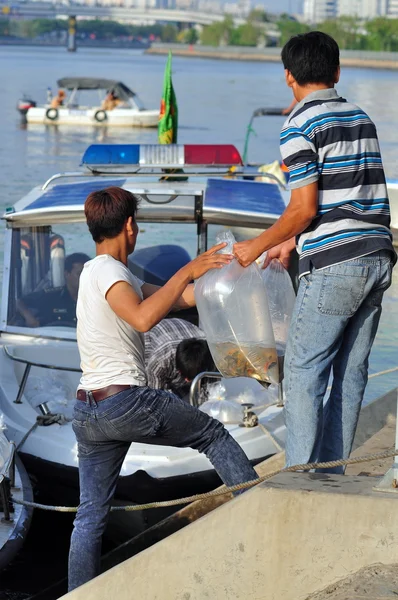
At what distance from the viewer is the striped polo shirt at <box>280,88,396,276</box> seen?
4.08 meters

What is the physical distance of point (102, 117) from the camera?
38.2 metres

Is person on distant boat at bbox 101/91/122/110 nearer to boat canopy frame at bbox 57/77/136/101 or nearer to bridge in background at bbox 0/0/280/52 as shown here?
boat canopy frame at bbox 57/77/136/101

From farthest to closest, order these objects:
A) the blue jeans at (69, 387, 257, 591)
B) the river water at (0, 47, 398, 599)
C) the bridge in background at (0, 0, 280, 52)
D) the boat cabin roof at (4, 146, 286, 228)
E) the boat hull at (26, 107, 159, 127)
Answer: the bridge in background at (0, 0, 280, 52), the boat hull at (26, 107, 159, 127), the boat cabin roof at (4, 146, 286, 228), the river water at (0, 47, 398, 599), the blue jeans at (69, 387, 257, 591)

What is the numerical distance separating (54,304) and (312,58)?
12.2 feet

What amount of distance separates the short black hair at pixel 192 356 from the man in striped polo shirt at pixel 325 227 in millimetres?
2014

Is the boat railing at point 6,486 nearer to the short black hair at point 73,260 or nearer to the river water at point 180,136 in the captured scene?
the river water at point 180,136

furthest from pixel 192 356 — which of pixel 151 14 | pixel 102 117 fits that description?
pixel 151 14

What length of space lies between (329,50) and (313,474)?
1604mm

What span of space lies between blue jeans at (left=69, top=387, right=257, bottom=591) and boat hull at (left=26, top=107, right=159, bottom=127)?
34.5m

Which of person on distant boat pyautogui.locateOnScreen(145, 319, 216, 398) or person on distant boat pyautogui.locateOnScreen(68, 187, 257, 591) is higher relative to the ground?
person on distant boat pyautogui.locateOnScreen(68, 187, 257, 591)

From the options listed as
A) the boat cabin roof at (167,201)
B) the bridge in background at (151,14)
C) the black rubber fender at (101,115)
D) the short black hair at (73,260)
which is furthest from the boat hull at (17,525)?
the bridge in background at (151,14)

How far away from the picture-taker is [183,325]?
6.64 m

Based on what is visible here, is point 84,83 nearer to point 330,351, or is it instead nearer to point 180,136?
point 180,136

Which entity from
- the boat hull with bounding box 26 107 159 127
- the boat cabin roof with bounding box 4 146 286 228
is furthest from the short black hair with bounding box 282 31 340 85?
the boat hull with bounding box 26 107 159 127
